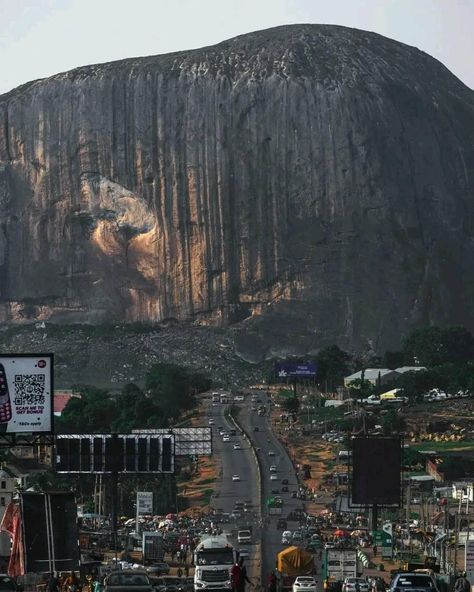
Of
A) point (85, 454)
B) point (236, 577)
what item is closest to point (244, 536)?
point (85, 454)

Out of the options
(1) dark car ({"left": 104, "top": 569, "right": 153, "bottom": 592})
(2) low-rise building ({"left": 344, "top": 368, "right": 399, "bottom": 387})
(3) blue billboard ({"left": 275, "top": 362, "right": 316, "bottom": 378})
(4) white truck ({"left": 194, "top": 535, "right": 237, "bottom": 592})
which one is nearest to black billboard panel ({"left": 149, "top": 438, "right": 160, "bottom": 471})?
(4) white truck ({"left": 194, "top": 535, "right": 237, "bottom": 592})

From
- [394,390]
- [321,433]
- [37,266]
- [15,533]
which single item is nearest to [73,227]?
[37,266]

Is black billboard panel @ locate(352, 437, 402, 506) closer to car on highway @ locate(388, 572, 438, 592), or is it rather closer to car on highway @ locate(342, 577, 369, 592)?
car on highway @ locate(342, 577, 369, 592)

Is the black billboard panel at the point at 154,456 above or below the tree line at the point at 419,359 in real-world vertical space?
below

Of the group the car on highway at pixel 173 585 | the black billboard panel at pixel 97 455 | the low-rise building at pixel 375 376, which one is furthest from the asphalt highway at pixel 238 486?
the low-rise building at pixel 375 376

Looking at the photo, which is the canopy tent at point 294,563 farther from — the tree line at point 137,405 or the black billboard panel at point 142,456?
the tree line at point 137,405

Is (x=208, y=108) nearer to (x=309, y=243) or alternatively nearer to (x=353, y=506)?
(x=309, y=243)

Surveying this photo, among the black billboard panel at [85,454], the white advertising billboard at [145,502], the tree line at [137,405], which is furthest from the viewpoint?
the tree line at [137,405]

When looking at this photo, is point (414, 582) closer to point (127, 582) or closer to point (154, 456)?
point (127, 582)
